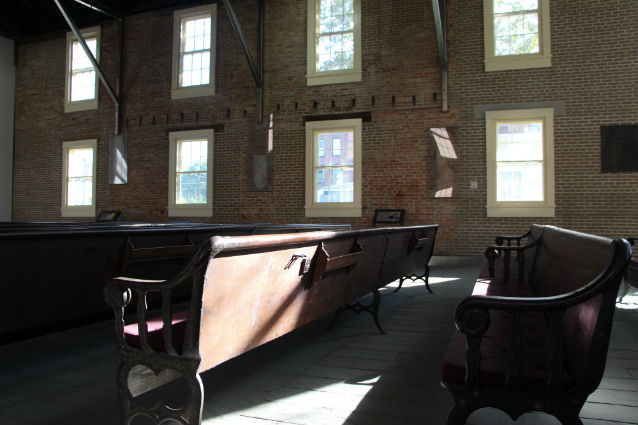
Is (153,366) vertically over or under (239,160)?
under

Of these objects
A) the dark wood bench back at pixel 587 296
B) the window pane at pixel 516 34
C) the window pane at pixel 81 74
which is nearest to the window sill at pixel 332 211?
the window pane at pixel 516 34

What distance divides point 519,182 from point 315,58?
14.7 ft

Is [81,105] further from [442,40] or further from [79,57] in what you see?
[442,40]

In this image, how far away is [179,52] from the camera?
998 cm

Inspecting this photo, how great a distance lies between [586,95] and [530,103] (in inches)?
33.7

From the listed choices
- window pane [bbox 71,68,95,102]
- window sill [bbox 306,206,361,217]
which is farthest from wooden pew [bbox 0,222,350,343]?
window pane [bbox 71,68,95,102]

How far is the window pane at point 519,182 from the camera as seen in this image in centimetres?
752

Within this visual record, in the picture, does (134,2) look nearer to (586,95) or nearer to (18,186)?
(18,186)

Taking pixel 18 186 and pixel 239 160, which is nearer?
pixel 239 160

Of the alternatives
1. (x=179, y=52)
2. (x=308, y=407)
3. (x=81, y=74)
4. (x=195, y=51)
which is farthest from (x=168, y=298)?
(x=81, y=74)

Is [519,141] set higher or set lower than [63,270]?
higher

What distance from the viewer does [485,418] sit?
1.79m

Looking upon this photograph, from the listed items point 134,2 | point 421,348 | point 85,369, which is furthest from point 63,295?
point 134,2

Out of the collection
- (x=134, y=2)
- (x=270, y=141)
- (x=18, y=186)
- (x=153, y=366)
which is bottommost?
(x=153, y=366)
